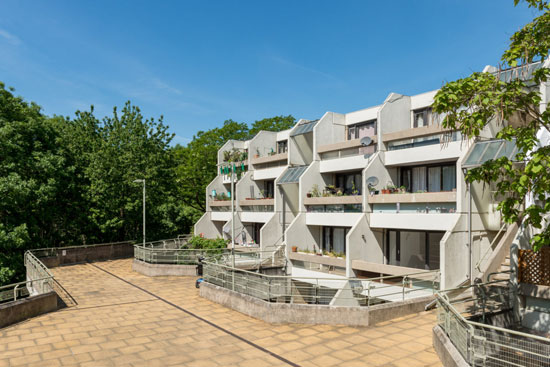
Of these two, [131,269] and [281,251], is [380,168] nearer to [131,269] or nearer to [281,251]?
[281,251]

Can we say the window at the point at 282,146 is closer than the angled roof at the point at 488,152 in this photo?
No

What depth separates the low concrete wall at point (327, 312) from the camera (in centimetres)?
1390

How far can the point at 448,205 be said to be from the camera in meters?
19.6

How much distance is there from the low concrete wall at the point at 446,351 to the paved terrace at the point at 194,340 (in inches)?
10.1

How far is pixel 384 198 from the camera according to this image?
22188 millimetres

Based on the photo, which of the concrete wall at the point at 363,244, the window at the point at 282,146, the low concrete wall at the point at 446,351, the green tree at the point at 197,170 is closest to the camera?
the low concrete wall at the point at 446,351

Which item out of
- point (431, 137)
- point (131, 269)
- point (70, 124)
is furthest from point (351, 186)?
point (70, 124)

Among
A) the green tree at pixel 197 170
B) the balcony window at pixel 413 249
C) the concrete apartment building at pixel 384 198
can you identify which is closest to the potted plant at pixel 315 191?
the concrete apartment building at pixel 384 198

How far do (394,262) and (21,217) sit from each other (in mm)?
26050

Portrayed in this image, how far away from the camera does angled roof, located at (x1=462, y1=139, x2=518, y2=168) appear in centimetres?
1814

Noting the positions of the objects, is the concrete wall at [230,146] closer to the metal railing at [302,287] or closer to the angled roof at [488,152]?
the metal railing at [302,287]

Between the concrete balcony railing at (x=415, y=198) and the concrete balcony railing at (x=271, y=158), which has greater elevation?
the concrete balcony railing at (x=271, y=158)

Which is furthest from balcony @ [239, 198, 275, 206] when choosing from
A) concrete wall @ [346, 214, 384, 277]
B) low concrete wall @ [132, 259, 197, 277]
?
concrete wall @ [346, 214, 384, 277]

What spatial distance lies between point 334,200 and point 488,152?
960 centimetres
